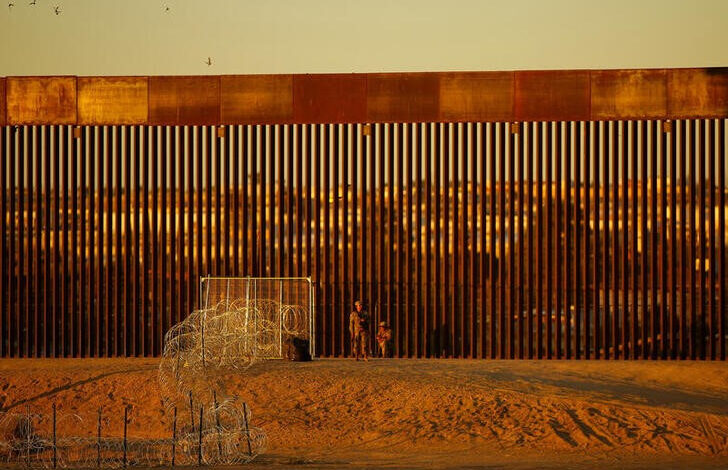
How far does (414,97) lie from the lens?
1054 inches

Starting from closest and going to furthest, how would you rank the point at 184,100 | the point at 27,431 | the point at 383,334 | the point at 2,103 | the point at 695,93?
the point at 27,431 < the point at 383,334 < the point at 695,93 < the point at 184,100 < the point at 2,103

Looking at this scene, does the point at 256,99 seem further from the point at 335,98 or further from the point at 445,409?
the point at 445,409

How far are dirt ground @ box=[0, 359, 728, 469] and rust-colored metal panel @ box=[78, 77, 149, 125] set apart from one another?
5.45 metres

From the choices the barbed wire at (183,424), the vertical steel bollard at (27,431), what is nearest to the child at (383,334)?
the barbed wire at (183,424)

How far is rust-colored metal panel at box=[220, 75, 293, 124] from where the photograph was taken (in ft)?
88.9

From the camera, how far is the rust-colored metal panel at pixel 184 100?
27.3 m

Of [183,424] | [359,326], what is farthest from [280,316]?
[183,424]

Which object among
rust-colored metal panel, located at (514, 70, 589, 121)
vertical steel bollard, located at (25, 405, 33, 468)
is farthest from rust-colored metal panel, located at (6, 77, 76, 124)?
rust-colored metal panel, located at (514, 70, 589, 121)

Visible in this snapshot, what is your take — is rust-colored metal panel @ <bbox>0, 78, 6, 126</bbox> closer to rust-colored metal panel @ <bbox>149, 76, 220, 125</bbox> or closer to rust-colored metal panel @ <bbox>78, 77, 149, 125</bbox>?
rust-colored metal panel @ <bbox>78, 77, 149, 125</bbox>

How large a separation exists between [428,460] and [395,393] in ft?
10.9

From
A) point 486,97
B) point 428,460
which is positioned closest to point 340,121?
point 486,97

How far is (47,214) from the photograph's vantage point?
28062 millimetres

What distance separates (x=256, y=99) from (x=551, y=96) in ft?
19.3

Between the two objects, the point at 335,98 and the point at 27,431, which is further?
the point at 335,98
